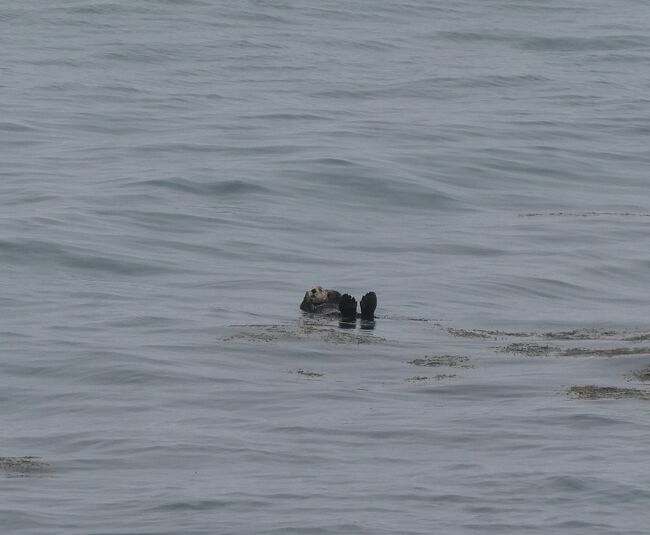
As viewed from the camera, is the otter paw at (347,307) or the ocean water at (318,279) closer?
the ocean water at (318,279)

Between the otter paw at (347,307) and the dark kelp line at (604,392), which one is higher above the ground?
Result: the otter paw at (347,307)

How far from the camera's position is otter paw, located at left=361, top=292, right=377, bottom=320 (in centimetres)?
1698

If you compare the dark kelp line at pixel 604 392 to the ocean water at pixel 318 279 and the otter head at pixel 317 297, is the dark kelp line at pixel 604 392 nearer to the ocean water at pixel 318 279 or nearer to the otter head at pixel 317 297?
the ocean water at pixel 318 279

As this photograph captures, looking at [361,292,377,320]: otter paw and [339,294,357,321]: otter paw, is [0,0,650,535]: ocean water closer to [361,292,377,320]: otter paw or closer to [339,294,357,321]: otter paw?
[361,292,377,320]: otter paw

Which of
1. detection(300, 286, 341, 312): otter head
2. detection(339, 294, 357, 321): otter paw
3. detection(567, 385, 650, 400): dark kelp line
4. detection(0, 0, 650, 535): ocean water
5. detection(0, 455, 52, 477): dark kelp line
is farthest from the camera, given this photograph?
detection(300, 286, 341, 312): otter head

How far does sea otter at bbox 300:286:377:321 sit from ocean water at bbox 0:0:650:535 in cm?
22

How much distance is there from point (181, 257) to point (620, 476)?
413 inches

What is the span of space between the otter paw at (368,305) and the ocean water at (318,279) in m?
0.15

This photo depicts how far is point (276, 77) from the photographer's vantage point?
38250 mm

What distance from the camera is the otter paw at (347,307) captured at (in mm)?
16906

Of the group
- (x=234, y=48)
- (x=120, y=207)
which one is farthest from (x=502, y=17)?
(x=120, y=207)

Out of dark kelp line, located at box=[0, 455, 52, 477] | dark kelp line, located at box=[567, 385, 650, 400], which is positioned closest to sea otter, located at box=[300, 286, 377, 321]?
dark kelp line, located at box=[567, 385, 650, 400]

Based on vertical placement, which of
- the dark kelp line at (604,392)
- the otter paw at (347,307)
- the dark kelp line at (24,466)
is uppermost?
the otter paw at (347,307)

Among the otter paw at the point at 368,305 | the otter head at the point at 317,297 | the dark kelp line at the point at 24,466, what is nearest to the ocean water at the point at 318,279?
the dark kelp line at the point at 24,466
